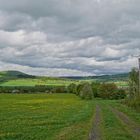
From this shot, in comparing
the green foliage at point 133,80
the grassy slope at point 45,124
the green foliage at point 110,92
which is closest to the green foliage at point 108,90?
the green foliage at point 110,92

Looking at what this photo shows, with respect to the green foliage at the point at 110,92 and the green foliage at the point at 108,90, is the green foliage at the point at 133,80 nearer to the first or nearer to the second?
the green foliage at the point at 110,92

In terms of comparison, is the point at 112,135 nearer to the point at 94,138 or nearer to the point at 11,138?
the point at 94,138

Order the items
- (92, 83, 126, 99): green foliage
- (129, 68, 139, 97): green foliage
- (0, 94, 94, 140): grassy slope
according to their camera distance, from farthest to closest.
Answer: (92, 83, 126, 99): green foliage, (129, 68, 139, 97): green foliage, (0, 94, 94, 140): grassy slope

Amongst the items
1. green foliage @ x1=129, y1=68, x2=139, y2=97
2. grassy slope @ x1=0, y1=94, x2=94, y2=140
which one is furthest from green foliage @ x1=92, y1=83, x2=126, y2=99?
grassy slope @ x1=0, y1=94, x2=94, y2=140

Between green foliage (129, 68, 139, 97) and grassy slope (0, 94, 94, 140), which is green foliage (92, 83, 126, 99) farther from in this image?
grassy slope (0, 94, 94, 140)

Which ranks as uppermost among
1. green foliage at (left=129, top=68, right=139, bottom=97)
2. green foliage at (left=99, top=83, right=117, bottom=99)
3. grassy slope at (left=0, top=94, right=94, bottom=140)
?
green foliage at (left=129, top=68, right=139, bottom=97)

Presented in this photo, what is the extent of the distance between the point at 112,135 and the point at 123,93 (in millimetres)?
143593

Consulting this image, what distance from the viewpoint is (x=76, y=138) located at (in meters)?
27.4

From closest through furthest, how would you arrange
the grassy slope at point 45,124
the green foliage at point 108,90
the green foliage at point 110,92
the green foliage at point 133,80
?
1. the grassy slope at point 45,124
2. the green foliage at point 133,80
3. the green foliage at point 110,92
4. the green foliage at point 108,90

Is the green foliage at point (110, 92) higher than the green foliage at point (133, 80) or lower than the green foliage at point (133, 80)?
lower

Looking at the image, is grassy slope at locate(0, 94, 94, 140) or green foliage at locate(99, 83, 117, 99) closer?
Result: grassy slope at locate(0, 94, 94, 140)

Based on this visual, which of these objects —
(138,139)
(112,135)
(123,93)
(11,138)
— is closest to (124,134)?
(112,135)

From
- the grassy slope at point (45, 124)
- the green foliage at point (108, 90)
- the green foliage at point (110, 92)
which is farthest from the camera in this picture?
the green foliage at point (108, 90)

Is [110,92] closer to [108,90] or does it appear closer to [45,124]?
[108,90]
